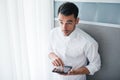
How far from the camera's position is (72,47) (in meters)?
1.23

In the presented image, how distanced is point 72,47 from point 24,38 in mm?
372

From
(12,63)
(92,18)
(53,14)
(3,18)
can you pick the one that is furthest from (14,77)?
(92,18)

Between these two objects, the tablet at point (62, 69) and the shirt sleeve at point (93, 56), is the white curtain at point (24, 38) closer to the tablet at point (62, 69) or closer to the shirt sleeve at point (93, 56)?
the tablet at point (62, 69)

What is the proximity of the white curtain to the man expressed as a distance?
8.4 inches

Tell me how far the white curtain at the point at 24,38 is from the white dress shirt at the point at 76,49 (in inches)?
8.6

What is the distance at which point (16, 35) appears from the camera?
4.15ft

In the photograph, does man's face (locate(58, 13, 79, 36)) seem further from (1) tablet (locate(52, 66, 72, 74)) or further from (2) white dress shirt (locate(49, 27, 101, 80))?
(1) tablet (locate(52, 66, 72, 74))

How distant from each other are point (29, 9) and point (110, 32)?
25.0 inches

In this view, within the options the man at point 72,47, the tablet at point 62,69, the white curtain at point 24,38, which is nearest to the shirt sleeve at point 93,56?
the man at point 72,47

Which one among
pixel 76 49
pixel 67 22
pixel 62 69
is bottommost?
pixel 62 69

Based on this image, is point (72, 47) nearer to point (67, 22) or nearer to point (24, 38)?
point (67, 22)

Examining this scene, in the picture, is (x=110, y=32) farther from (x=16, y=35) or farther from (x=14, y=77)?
(x=14, y=77)

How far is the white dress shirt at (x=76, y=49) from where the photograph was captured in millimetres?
1181

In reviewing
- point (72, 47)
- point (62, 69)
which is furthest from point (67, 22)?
point (62, 69)
